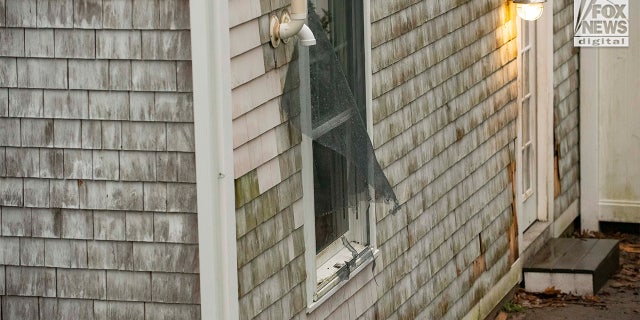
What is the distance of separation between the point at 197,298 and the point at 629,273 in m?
6.83

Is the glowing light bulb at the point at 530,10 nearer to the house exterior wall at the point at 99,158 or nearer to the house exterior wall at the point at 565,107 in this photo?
the house exterior wall at the point at 565,107

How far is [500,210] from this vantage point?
1090 centimetres

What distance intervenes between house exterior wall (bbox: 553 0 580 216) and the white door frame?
22cm

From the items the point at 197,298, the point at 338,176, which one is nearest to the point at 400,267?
the point at 338,176

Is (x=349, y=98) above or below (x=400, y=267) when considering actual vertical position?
above

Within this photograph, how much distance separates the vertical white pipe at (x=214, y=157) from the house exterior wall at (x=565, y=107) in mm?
6905

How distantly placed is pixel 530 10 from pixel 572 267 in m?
2.05

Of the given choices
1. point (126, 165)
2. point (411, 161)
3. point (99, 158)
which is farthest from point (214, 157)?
point (411, 161)

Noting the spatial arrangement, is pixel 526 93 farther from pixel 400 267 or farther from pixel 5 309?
pixel 5 309

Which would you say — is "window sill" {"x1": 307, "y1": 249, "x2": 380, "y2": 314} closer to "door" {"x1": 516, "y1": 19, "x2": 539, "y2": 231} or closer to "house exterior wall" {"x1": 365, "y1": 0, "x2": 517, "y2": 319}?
"house exterior wall" {"x1": 365, "y1": 0, "x2": 517, "y2": 319}

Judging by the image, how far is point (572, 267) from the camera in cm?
1145

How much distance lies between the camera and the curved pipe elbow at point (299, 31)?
660 cm

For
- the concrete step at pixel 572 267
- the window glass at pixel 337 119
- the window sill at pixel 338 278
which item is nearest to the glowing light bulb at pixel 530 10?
the concrete step at pixel 572 267

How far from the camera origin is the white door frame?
12227 millimetres
